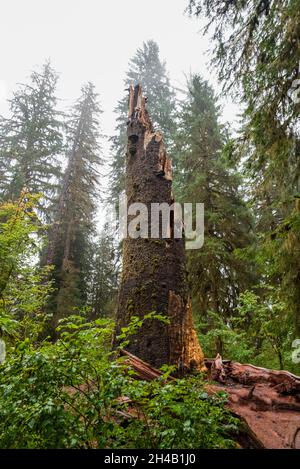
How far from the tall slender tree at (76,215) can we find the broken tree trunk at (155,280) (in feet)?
30.6

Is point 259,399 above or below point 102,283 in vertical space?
below

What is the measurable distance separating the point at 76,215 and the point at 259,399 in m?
15.5

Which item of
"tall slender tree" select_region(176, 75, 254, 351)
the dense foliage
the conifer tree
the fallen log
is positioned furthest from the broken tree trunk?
the conifer tree

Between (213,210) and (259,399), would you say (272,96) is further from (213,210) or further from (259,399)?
(213,210)

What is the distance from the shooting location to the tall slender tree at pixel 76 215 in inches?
571

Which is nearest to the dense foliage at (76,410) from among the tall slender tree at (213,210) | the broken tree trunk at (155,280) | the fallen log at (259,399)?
the fallen log at (259,399)

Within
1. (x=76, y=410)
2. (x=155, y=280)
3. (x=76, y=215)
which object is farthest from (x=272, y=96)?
(x=76, y=215)

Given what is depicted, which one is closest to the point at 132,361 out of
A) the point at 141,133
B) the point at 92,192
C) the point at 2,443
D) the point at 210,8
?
the point at 2,443

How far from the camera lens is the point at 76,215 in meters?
17.9

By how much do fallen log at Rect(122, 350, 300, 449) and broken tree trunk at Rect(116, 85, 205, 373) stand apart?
1.28 ft

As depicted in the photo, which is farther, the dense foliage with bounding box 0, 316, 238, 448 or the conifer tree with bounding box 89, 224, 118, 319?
the conifer tree with bounding box 89, 224, 118, 319

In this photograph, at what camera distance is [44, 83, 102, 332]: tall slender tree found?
14.5 metres

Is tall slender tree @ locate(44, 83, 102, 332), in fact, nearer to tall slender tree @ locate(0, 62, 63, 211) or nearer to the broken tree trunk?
tall slender tree @ locate(0, 62, 63, 211)
